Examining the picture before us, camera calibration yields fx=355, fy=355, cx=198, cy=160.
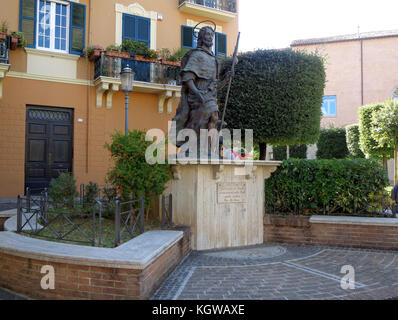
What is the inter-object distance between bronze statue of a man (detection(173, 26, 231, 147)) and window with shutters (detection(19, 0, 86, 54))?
8.34m

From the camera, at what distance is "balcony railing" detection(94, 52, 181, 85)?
43.9ft

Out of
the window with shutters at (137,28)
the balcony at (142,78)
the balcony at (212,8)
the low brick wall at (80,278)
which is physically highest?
the balcony at (212,8)

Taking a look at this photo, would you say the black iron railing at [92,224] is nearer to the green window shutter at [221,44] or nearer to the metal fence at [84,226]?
the metal fence at [84,226]

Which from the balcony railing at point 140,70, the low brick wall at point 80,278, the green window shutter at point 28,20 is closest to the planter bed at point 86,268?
the low brick wall at point 80,278

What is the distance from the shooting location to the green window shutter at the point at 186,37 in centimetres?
1591

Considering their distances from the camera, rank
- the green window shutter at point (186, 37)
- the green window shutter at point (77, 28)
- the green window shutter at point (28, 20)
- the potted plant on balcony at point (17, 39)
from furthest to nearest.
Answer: the green window shutter at point (186, 37) → the green window shutter at point (77, 28) → the green window shutter at point (28, 20) → the potted plant on balcony at point (17, 39)

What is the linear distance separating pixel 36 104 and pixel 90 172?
10.2ft

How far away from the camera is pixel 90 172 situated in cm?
1365

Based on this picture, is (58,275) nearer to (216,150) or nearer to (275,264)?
(275,264)

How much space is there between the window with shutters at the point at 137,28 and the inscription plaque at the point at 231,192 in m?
10.1

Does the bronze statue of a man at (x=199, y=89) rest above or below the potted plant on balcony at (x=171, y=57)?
below

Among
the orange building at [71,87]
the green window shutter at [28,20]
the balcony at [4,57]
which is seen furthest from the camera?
the green window shutter at [28,20]

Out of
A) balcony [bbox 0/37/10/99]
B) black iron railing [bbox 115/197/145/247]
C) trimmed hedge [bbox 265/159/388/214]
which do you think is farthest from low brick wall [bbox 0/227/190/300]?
balcony [bbox 0/37/10/99]

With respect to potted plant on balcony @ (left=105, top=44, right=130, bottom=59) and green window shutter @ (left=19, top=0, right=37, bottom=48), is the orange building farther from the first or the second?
potted plant on balcony @ (left=105, top=44, right=130, bottom=59)
